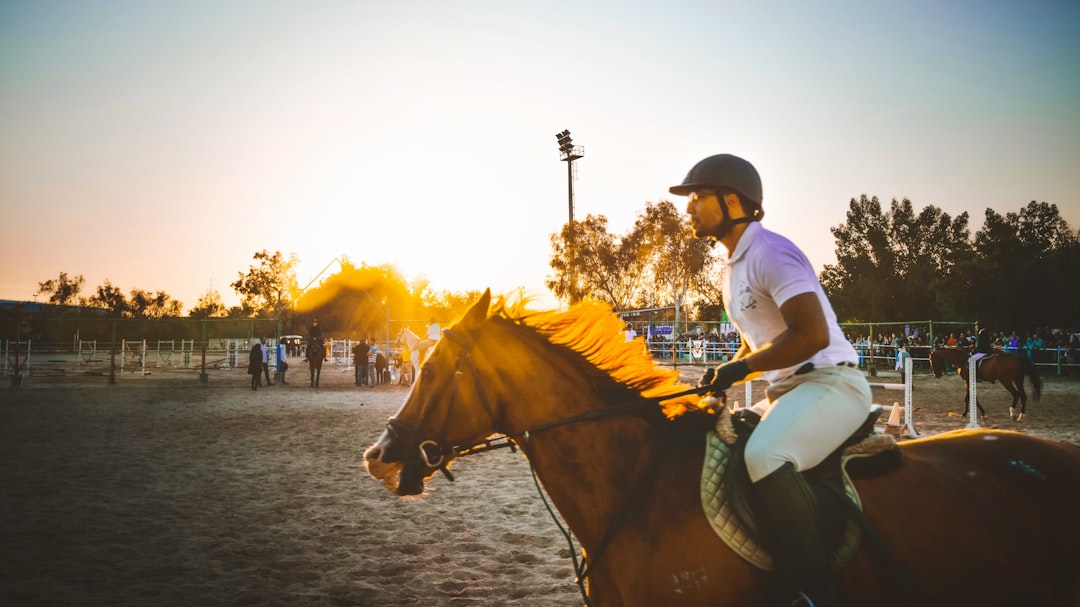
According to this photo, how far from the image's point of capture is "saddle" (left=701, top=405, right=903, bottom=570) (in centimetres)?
239

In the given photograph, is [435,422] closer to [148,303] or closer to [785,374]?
[785,374]

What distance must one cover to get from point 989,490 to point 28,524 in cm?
823

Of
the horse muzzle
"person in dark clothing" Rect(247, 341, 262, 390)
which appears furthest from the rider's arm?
"person in dark clothing" Rect(247, 341, 262, 390)

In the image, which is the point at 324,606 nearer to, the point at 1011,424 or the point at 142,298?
the point at 1011,424

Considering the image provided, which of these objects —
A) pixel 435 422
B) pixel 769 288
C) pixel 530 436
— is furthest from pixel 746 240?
pixel 435 422

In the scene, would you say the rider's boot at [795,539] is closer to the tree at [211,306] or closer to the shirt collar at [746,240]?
the shirt collar at [746,240]

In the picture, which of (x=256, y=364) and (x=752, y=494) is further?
(x=256, y=364)

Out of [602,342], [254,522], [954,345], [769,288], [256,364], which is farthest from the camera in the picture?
[954,345]

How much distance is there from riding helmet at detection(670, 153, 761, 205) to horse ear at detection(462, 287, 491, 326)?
3.42ft

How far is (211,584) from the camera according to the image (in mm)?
4867

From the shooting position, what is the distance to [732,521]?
7.91 feet

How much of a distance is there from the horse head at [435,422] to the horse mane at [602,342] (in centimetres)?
24

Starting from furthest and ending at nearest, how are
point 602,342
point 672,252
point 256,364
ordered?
point 672,252
point 256,364
point 602,342

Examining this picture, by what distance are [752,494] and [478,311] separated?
141cm
